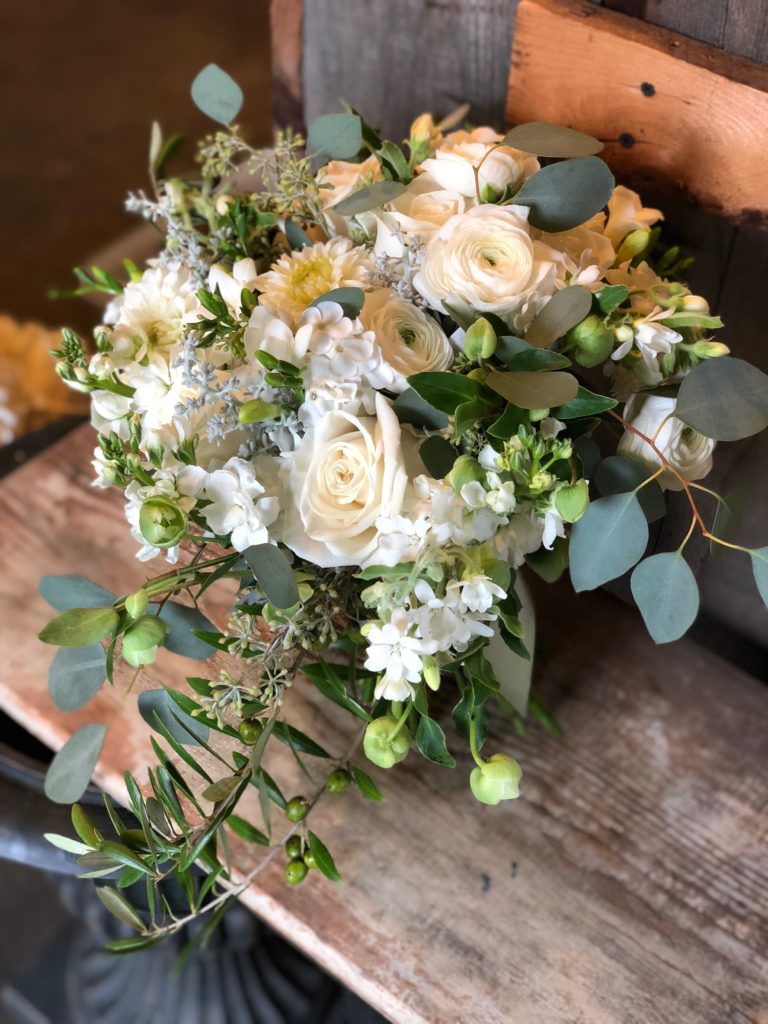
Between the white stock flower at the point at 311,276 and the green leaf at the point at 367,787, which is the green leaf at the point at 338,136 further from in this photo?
the green leaf at the point at 367,787

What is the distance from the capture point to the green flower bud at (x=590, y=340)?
23.7 inches

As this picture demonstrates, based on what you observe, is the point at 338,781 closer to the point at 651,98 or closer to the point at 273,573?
the point at 273,573

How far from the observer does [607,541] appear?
0.62 metres

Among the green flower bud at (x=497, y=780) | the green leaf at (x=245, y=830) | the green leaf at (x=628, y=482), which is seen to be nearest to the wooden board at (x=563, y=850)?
the green leaf at (x=245, y=830)

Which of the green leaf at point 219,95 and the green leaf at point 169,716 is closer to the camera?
the green leaf at point 169,716

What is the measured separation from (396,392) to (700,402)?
0.63ft

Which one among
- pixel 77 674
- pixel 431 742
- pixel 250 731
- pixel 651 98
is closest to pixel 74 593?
pixel 77 674

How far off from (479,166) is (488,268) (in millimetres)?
99

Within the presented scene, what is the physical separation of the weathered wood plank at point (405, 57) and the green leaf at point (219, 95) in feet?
0.83

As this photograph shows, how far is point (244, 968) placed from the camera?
46.6 inches

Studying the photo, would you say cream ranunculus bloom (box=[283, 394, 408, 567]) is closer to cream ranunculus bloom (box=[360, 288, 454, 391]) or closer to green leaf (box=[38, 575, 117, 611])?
cream ranunculus bloom (box=[360, 288, 454, 391])

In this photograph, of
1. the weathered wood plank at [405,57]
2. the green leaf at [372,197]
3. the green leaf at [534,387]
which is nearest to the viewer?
the green leaf at [534,387]

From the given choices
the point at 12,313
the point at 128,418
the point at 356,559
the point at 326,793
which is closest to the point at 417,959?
the point at 326,793

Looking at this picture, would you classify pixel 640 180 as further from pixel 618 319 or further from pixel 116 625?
pixel 116 625
